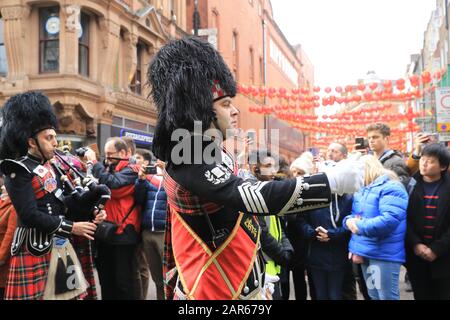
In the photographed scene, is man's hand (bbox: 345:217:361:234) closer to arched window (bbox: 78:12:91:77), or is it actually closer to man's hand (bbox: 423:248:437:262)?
man's hand (bbox: 423:248:437:262)

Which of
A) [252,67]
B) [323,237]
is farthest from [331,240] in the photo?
[252,67]

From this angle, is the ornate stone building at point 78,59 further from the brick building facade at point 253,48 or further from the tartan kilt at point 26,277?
the tartan kilt at point 26,277

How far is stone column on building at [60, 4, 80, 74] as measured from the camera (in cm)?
1319

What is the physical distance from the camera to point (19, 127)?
3459 mm

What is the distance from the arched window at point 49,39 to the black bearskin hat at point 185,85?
41.5 ft

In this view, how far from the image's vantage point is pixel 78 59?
13789 millimetres

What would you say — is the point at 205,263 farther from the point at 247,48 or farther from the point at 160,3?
the point at 247,48

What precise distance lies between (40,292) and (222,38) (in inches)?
884

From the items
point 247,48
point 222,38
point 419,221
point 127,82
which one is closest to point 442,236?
point 419,221

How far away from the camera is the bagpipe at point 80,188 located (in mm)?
3557

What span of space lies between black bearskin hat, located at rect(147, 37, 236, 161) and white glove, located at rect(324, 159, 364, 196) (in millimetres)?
639

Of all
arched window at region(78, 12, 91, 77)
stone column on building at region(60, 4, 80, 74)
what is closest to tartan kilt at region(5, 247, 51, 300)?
stone column on building at region(60, 4, 80, 74)

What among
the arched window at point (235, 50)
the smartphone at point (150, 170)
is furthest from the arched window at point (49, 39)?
the arched window at point (235, 50)

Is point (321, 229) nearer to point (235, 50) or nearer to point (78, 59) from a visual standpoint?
point (78, 59)
